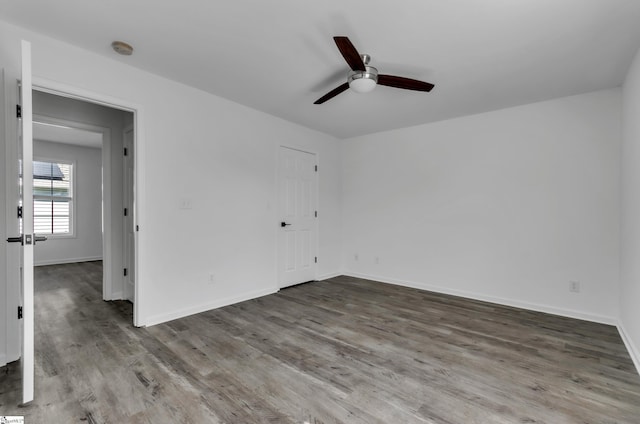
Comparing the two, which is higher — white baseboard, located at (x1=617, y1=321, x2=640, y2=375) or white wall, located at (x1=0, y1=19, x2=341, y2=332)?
white wall, located at (x1=0, y1=19, x2=341, y2=332)

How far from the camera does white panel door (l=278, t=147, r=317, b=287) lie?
447 cm

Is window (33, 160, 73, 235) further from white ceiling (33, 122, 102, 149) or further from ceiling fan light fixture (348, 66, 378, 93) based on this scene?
ceiling fan light fixture (348, 66, 378, 93)

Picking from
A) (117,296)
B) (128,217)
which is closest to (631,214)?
(128,217)

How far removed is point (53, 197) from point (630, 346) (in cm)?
934

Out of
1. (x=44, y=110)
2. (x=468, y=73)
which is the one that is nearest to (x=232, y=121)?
(x=44, y=110)

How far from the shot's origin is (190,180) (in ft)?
10.9

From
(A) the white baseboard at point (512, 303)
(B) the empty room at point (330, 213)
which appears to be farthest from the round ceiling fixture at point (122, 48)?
(A) the white baseboard at point (512, 303)

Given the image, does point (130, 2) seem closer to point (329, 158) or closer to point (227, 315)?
point (227, 315)

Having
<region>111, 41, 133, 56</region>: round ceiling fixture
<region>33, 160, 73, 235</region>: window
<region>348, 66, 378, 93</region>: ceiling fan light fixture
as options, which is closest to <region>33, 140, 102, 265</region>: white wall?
<region>33, 160, 73, 235</region>: window

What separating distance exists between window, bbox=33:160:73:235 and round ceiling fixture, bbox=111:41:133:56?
17.6ft

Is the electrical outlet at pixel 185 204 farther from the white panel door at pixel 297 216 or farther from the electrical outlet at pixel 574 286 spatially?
the electrical outlet at pixel 574 286

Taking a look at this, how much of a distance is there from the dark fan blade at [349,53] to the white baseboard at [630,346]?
3077mm

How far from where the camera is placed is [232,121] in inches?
147

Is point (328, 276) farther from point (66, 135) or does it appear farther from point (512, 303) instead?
point (66, 135)
